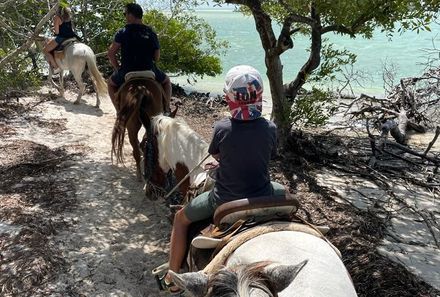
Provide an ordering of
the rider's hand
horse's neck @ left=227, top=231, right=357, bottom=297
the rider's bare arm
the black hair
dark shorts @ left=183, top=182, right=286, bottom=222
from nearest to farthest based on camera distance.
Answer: horse's neck @ left=227, top=231, right=357, bottom=297
dark shorts @ left=183, top=182, right=286, bottom=222
the rider's hand
the black hair
the rider's bare arm

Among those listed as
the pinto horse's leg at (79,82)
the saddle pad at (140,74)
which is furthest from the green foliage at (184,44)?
the saddle pad at (140,74)

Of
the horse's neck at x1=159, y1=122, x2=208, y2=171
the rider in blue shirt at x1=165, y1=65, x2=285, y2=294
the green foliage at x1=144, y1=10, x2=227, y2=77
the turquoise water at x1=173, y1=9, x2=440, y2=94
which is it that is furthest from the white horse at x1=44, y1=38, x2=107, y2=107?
the rider in blue shirt at x1=165, y1=65, x2=285, y2=294

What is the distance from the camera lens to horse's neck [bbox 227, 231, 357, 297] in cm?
198

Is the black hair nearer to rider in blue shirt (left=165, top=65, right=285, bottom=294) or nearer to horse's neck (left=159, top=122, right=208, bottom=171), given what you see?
horse's neck (left=159, top=122, right=208, bottom=171)

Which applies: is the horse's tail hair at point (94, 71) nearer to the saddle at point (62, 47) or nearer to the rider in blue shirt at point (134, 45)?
the saddle at point (62, 47)

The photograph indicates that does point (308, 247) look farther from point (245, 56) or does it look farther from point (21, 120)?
point (245, 56)

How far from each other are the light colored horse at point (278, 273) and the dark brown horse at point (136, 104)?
3.32m

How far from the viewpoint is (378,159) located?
7020 millimetres

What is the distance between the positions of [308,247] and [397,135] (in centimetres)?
660

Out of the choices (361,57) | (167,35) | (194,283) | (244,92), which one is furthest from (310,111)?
(361,57)

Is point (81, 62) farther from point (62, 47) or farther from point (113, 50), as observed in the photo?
point (113, 50)

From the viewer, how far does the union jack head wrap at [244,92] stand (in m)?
2.68

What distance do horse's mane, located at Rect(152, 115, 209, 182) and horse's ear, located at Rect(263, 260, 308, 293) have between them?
79.5 inches

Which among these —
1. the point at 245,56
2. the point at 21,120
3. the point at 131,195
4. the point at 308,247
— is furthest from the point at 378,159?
the point at 245,56
